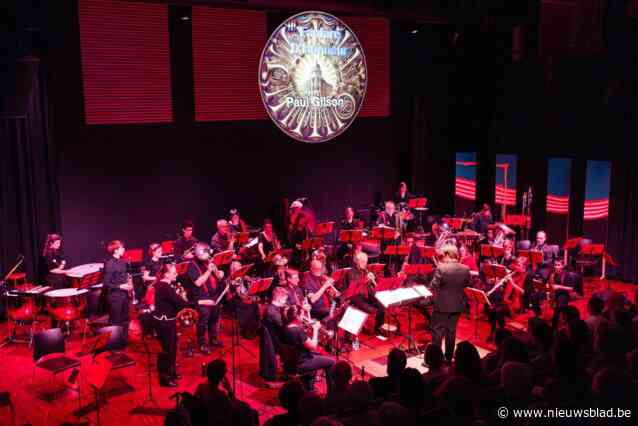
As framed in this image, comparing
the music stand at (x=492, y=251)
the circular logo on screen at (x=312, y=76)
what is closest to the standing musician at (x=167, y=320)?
the music stand at (x=492, y=251)

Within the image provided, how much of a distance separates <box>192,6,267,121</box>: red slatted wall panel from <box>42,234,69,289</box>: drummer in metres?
4.04

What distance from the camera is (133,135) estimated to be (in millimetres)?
12539

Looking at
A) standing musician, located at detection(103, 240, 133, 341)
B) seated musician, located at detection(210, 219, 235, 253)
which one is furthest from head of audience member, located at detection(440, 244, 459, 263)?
standing musician, located at detection(103, 240, 133, 341)

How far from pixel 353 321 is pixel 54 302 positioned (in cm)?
490

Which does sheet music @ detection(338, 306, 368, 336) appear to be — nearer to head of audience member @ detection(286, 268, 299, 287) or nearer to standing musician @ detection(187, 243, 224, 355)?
head of audience member @ detection(286, 268, 299, 287)

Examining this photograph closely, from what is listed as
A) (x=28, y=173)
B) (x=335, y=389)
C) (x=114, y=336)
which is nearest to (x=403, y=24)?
(x=28, y=173)

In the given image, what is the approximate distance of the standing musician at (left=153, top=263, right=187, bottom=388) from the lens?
26.3 ft

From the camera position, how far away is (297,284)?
8625mm

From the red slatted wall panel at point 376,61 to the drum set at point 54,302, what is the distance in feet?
26.3

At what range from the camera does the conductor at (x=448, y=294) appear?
8.20 m

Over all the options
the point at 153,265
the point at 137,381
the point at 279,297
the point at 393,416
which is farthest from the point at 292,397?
the point at 153,265

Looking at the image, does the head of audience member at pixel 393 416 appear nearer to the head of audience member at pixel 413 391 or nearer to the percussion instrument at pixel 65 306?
the head of audience member at pixel 413 391

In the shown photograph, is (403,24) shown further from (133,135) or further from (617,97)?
(133,135)

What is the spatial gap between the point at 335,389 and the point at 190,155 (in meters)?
8.62
